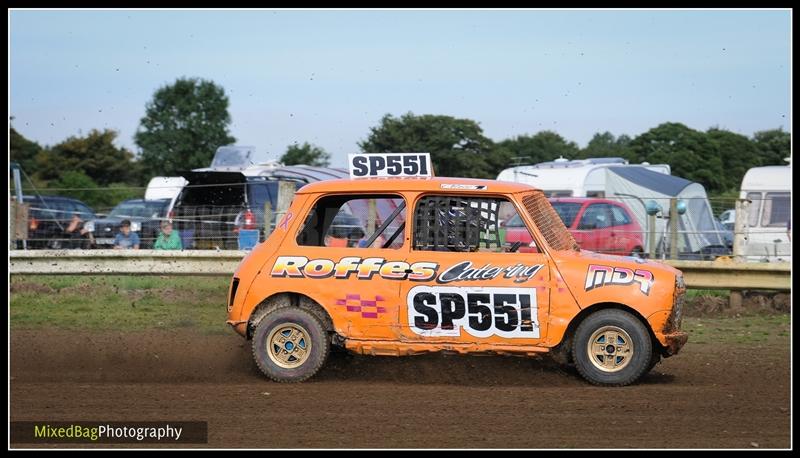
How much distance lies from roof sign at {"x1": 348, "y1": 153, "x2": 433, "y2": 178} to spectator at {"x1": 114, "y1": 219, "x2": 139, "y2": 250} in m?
7.15

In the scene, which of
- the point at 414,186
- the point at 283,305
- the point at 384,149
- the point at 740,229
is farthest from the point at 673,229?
the point at 384,149

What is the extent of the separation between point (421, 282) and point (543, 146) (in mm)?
39011

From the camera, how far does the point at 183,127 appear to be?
54.2 metres

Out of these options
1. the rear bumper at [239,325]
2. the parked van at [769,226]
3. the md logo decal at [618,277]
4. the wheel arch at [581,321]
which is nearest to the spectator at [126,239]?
the rear bumper at [239,325]

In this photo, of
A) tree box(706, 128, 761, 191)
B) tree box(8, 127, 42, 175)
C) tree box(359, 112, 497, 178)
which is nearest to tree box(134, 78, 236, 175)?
tree box(8, 127, 42, 175)

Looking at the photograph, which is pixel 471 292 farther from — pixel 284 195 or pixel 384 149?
pixel 384 149

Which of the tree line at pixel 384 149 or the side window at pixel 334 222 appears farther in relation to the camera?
the tree line at pixel 384 149

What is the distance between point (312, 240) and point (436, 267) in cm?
122

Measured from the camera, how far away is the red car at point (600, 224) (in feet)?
49.3

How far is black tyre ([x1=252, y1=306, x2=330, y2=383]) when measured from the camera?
826cm

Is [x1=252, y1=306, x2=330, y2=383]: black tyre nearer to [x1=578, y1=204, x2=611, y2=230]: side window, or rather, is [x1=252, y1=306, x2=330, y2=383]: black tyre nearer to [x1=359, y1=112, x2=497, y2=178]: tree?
[x1=578, y1=204, x2=611, y2=230]: side window

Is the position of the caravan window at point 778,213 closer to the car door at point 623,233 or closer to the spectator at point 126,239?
the car door at point 623,233

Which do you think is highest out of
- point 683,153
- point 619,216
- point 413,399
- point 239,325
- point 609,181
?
point 683,153

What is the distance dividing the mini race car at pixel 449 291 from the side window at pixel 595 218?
750 centimetres
